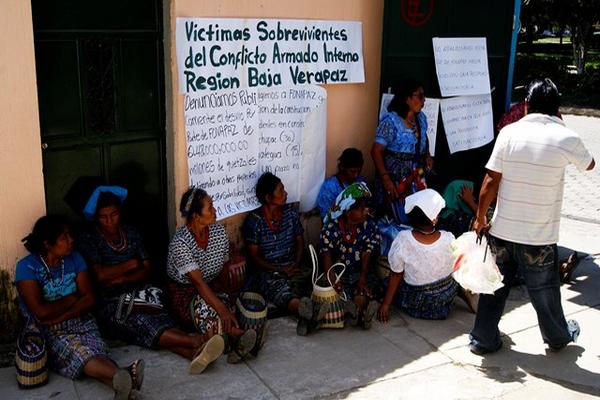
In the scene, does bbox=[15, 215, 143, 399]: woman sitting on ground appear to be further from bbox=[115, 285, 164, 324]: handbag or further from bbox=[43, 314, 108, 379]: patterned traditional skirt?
bbox=[115, 285, 164, 324]: handbag

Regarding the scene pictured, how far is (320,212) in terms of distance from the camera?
575cm

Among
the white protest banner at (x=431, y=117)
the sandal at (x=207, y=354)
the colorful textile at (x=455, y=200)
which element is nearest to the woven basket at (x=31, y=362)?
the sandal at (x=207, y=354)

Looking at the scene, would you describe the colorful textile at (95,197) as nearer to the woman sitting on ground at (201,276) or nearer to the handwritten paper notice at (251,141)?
the woman sitting on ground at (201,276)

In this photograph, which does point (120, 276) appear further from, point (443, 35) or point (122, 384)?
point (443, 35)

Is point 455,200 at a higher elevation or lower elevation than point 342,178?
lower

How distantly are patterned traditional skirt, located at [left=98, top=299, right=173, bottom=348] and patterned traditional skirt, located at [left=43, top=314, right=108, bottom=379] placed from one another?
24 cm

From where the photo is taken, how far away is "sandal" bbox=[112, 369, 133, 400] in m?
3.59

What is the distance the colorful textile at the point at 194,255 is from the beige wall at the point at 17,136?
2.78 ft

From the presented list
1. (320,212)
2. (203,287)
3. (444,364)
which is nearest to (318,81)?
(320,212)

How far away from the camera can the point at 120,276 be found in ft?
14.5

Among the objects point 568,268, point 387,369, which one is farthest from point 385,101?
point 387,369

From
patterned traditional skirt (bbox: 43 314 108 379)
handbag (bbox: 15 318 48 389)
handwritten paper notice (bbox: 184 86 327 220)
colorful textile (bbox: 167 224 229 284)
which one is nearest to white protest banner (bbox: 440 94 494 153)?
handwritten paper notice (bbox: 184 86 327 220)

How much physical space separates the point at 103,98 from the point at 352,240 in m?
2.00

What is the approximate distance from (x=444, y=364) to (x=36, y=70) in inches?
121
